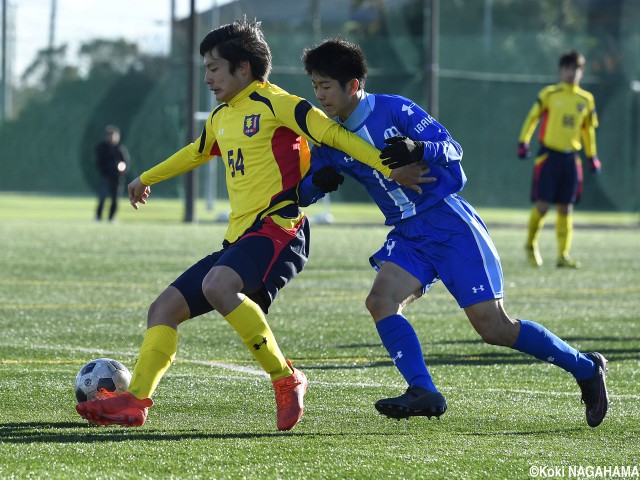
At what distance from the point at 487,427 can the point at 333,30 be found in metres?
32.9

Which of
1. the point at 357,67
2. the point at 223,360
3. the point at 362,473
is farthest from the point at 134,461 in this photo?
the point at 223,360

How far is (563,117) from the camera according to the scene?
14.6 metres

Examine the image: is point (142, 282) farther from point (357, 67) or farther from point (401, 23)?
point (401, 23)

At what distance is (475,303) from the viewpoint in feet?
17.4

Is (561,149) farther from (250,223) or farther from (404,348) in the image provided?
(404,348)

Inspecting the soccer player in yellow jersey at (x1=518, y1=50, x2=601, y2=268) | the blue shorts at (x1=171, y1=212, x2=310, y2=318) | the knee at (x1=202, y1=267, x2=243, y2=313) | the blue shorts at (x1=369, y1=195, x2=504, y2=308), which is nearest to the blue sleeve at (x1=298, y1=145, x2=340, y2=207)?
the blue shorts at (x1=171, y1=212, x2=310, y2=318)

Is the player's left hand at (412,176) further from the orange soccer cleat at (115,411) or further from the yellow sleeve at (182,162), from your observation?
the orange soccer cleat at (115,411)

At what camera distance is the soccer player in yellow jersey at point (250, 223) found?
5195mm

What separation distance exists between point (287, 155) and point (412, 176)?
631 mm

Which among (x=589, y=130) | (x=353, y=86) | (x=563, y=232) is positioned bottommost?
(x=563, y=232)

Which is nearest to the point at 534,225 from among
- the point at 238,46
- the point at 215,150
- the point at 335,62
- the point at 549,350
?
the point at 215,150

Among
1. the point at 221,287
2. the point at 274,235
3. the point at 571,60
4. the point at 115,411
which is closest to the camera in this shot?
the point at 115,411

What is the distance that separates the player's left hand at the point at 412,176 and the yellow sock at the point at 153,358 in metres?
1.11

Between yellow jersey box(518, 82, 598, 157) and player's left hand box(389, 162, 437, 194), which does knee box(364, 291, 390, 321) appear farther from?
yellow jersey box(518, 82, 598, 157)
